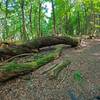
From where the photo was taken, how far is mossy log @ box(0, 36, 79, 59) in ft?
32.1

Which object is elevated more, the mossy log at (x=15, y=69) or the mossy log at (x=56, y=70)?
the mossy log at (x=15, y=69)

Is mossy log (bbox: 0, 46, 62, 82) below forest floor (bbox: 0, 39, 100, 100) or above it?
above

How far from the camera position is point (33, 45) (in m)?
11.3

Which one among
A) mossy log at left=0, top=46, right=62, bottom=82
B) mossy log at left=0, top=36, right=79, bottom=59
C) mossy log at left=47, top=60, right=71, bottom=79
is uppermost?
mossy log at left=0, top=36, right=79, bottom=59

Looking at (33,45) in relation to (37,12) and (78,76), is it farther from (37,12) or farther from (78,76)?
(37,12)

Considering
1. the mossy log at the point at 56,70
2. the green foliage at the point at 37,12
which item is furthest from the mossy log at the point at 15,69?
the green foliage at the point at 37,12

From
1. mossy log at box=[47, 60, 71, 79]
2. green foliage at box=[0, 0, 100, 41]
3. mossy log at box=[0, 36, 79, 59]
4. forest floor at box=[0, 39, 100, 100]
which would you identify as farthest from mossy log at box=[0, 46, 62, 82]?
green foliage at box=[0, 0, 100, 41]

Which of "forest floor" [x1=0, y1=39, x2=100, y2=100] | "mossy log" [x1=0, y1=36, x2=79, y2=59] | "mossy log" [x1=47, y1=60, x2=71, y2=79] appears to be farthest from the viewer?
"mossy log" [x1=0, y1=36, x2=79, y2=59]

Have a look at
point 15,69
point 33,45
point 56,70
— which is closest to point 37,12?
point 33,45

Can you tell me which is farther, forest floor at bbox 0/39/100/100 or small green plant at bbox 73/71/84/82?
small green plant at bbox 73/71/84/82

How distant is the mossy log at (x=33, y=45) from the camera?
386 inches

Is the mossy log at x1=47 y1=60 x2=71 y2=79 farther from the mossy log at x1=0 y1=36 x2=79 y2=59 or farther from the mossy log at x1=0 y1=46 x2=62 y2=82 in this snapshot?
the mossy log at x1=0 y1=36 x2=79 y2=59

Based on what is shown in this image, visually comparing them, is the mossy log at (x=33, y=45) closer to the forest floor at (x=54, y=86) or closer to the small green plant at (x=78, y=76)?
the forest floor at (x=54, y=86)

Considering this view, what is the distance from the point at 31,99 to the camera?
6.57m
